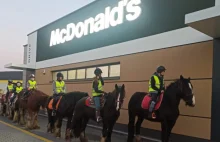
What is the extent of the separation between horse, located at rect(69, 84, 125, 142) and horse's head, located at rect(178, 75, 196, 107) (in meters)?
1.72

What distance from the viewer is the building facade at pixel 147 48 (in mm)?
8844

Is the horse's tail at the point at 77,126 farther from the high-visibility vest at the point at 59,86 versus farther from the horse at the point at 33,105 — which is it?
the horse at the point at 33,105

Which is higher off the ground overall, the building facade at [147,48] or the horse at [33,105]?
the building facade at [147,48]

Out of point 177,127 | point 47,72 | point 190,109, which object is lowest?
point 177,127

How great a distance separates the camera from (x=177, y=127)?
997 cm

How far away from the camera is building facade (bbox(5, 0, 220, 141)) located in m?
8.84

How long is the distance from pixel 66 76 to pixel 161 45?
360 inches

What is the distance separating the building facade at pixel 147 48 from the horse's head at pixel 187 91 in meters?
0.87

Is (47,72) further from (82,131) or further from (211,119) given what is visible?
(211,119)

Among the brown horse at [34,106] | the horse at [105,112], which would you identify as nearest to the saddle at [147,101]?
the horse at [105,112]

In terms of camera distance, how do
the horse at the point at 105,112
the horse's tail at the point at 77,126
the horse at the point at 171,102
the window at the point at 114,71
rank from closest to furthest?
the horse at the point at 171,102
the horse at the point at 105,112
the horse's tail at the point at 77,126
the window at the point at 114,71

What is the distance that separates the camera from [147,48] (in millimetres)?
11555

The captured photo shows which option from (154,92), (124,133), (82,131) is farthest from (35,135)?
(154,92)

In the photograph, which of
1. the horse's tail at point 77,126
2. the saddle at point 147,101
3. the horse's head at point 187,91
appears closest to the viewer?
the horse's head at point 187,91
